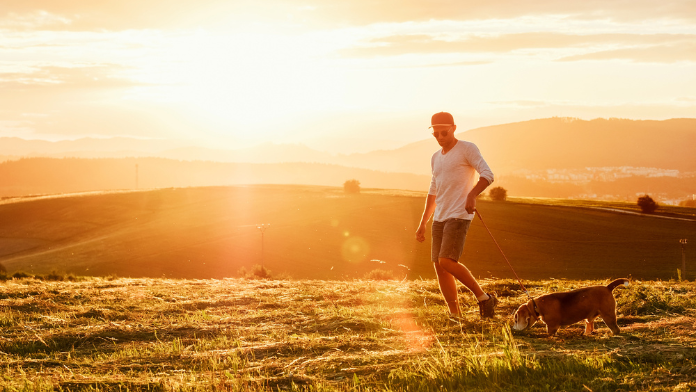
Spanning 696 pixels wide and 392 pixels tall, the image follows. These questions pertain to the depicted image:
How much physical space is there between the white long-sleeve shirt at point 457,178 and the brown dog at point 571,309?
55.7 inches

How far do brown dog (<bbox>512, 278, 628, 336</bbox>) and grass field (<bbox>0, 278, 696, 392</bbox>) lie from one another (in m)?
0.14

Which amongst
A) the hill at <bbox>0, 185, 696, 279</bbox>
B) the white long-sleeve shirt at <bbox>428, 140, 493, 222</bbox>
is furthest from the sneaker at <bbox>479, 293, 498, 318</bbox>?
the hill at <bbox>0, 185, 696, 279</bbox>

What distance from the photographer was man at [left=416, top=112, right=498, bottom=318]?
7.02 meters

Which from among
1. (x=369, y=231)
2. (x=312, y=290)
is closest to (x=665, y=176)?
(x=369, y=231)

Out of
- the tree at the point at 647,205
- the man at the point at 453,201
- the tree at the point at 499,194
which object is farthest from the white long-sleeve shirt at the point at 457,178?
the tree at the point at 499,194

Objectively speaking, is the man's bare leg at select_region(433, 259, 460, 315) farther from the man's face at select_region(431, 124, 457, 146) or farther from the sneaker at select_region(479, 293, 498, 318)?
the man's face at select_region(431, 124, 457, 146)

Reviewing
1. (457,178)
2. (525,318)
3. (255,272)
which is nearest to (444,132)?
(457,178)

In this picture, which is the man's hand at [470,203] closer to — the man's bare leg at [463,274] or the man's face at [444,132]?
the man's bare leg at [463,274]

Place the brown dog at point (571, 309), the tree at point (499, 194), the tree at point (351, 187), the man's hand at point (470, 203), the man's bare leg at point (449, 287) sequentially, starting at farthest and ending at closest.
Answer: the tree at point (351, 187) → the tree at point (499, 194) → the man's bare leg at point (449, 287) → the man's hand at point (470, 203) → the brown dog at point (571, 309)

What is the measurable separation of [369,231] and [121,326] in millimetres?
56186

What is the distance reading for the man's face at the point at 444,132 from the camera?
7221 millimetres

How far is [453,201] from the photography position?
7.21m

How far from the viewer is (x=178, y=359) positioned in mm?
5438

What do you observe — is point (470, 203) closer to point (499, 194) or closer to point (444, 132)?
point (444, 132)
